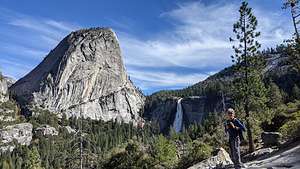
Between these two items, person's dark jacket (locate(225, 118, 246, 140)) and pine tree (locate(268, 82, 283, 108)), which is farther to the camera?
pine tree (locate(268, 82, 283, 108))

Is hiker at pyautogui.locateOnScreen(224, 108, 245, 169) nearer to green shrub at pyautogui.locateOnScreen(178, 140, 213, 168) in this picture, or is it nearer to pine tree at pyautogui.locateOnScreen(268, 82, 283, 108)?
green shrub at pyautogui.locateOnScreen(178, 140, 213, 168)

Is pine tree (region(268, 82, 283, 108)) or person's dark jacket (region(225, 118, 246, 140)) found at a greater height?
pine tree (region(268, 82, 283, 108))

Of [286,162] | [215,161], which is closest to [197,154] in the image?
[215,161]

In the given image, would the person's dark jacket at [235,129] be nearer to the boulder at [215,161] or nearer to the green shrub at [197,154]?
the boulder at [215,161]

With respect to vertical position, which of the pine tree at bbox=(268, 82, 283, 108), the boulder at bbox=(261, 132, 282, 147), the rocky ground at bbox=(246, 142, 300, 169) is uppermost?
the pine tree at bbox=(268, 82, 283, 108)

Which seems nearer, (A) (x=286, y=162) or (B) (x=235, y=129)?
(B) (x=235, y=129)

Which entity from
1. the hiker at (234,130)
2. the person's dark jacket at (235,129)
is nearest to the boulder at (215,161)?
the hiker at (234,130)

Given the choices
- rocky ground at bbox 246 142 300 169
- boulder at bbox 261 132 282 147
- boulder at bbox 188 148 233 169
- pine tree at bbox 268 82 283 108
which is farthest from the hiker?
pine tree at bbox 268 82 283 108

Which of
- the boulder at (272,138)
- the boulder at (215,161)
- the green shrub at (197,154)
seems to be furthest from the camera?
the green shrub at (197,154)

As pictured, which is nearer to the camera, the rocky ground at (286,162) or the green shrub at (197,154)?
the rocky ground at (286,162)

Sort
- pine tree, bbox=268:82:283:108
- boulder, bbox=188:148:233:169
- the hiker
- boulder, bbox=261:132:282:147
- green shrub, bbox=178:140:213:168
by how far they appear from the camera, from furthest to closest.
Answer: pine tree, bbox=268:82:283:108 → green shrub, bbox=178:140:213:168 → boulder, bbox=261:132:282:147 → boulder, bbox=188:148:233:169 → the hiker

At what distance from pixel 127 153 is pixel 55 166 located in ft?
364

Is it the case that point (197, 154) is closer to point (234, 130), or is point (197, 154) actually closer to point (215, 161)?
point (215, 161)

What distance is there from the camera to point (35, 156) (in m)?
83.8
